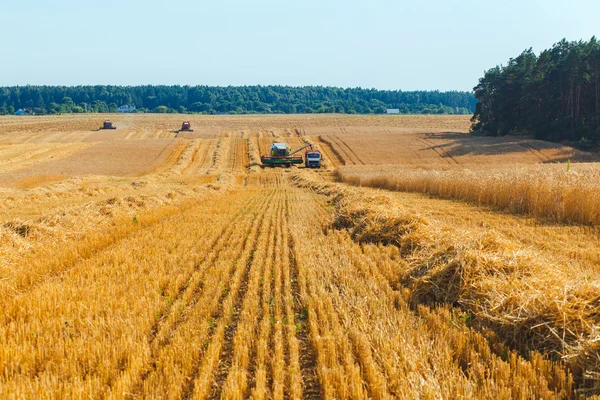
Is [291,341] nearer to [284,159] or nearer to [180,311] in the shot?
[180,311]

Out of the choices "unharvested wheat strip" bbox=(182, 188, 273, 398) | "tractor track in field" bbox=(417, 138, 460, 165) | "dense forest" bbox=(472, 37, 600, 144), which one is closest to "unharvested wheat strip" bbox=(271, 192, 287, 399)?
"unharvested wheat strip" bbox=(182, 188, 273, 398)

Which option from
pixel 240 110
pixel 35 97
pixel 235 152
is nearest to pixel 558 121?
pixel 235 152

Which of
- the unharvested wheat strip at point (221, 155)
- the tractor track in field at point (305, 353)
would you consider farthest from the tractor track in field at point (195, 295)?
the unharvested wheat strip at point (221, 155)

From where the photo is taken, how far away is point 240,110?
167 m

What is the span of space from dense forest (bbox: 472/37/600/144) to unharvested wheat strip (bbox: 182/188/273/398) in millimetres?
50614

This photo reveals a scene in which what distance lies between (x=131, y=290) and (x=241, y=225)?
663 centimetres

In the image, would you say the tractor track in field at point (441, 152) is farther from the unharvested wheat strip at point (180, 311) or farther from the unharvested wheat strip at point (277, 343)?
the unharvested wheat strip at point (277, 343)

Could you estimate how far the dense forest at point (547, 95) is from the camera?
4959cm

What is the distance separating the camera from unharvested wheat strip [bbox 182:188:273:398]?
4.03 m

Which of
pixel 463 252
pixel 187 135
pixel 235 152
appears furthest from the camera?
pixel 187 135

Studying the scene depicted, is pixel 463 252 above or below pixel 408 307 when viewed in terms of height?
above

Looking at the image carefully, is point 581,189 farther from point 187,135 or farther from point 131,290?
point 187,135

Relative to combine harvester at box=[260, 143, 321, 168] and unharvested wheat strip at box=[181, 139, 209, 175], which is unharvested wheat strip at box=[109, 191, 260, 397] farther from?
combine harvester at box=[260, 143, 321, 168]

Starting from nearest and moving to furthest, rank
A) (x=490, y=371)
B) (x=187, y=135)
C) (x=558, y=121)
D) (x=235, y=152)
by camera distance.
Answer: (x=490, y=371) → (x=558, y=121) → (x=235, y=152) → (x=187, y=135)
